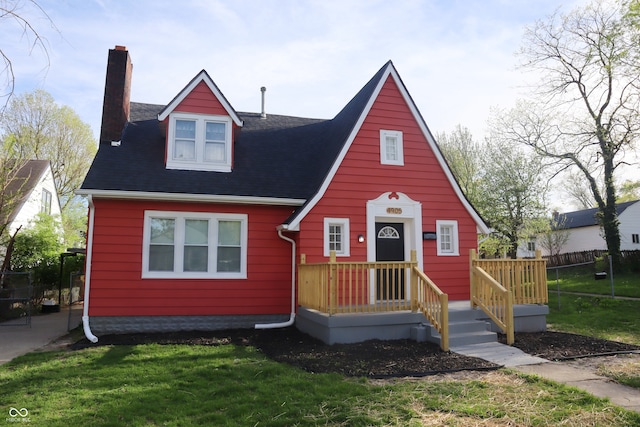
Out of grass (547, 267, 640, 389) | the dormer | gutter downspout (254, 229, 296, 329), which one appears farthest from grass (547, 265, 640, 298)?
the dormer

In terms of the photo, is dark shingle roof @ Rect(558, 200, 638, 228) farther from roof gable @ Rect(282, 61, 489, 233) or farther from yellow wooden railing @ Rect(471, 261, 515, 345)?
yellow wooden railing @ Rect(471, 261, 515, 345)

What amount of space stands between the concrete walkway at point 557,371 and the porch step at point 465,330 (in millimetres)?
164

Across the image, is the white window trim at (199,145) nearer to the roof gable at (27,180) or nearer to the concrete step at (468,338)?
the concrete step at (468,338)

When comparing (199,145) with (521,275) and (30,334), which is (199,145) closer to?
(30,334)

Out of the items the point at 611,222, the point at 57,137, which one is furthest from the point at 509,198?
the point at 57,137

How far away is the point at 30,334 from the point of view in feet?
36.0

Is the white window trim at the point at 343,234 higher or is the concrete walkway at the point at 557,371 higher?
the white window trim at the point at 343,234

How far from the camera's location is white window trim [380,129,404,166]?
38.6ft

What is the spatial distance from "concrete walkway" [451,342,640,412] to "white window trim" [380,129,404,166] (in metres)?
5.29

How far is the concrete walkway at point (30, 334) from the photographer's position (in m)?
8.86

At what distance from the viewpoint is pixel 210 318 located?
10.8 m

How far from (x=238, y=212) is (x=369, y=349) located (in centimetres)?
505

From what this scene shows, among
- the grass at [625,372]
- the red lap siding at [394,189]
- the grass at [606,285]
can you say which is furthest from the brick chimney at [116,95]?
the grass at [606,285]

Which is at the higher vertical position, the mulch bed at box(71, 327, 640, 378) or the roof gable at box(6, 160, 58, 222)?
the roof gable at box(6, 160, 58, 222)
